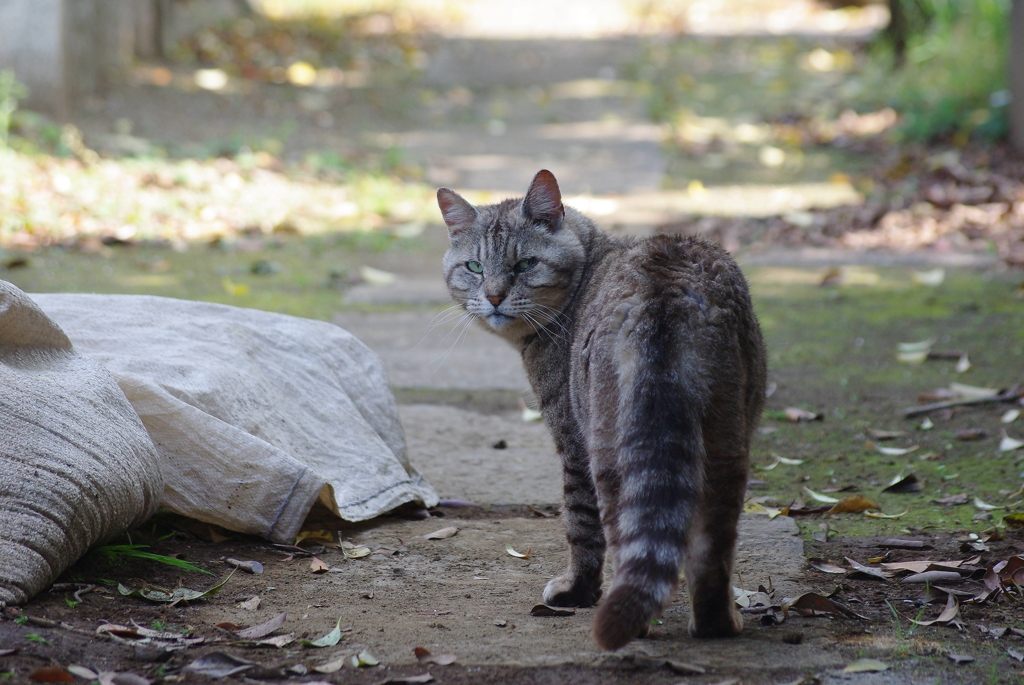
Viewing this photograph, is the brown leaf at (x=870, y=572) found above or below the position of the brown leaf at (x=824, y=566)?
above

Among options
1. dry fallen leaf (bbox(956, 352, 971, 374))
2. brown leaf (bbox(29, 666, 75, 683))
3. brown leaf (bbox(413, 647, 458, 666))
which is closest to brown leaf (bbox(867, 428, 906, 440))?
dry fallen leaf (bbox(956, 352, 971, 374))

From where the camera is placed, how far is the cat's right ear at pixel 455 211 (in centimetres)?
341

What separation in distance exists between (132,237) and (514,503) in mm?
3951

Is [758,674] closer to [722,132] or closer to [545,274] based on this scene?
[545,274]

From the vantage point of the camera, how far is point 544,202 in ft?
10.6

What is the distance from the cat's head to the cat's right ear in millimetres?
90

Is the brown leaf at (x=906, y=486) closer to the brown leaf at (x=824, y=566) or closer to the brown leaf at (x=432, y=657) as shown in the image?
the brown leaf at (x=824, y=566)

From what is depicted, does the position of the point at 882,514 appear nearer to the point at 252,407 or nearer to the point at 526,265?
the point at 526,265

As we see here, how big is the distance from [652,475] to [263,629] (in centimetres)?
102

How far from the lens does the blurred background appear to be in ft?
21.2

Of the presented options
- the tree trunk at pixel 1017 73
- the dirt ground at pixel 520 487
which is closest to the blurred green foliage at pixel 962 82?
the tree trunk at pixel 1017 73

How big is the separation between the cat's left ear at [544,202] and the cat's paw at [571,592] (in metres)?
1.11

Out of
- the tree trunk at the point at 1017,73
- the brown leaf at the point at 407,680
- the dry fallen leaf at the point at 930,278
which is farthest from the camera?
the tree trunk at the point at 1017,73

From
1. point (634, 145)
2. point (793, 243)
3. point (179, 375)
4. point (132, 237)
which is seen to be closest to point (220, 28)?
point (634, 145)
